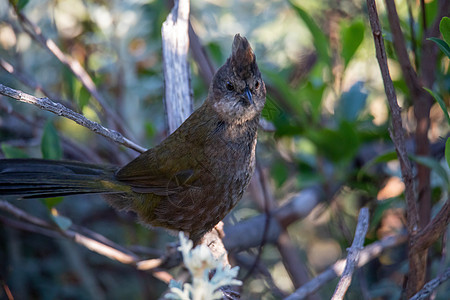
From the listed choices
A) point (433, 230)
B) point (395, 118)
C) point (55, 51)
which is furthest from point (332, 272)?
point (55, 51)

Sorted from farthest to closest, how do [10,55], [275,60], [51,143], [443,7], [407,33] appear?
[275,60]
[10,55]
[407,33]
[51,143]
[443,7]

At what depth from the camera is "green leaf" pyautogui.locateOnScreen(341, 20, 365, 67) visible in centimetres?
310

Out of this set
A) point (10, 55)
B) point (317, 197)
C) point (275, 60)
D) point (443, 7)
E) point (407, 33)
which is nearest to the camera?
point (443, 7)

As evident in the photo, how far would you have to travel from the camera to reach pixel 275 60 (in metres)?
4.39

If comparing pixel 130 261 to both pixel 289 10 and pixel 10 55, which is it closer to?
pixel 10 55

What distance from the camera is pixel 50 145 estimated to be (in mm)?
2740

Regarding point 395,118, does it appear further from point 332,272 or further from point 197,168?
point 197,168

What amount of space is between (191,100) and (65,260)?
1868 mm

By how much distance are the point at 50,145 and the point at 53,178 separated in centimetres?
33

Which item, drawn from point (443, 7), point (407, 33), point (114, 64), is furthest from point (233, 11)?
point (443, 7)

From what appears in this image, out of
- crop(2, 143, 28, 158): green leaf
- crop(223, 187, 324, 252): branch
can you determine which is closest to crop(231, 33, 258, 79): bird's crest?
crop(223, 187, 324, 252): branch

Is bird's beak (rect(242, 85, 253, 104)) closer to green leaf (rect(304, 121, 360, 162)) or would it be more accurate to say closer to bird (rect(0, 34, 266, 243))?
bird (rect(0, 34, 266, 243))

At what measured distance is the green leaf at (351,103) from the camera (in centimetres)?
322

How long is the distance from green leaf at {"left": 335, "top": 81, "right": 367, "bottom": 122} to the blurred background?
0.01 meters
